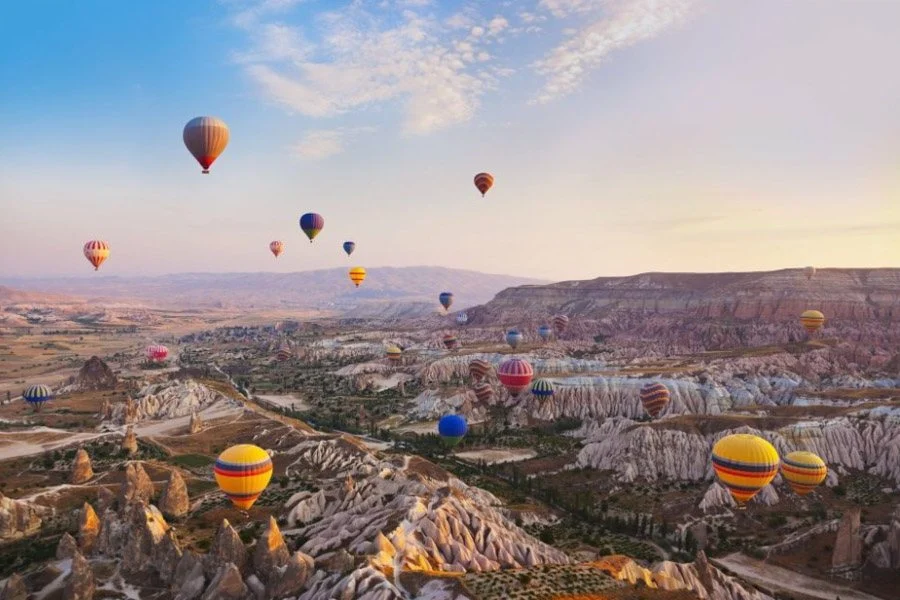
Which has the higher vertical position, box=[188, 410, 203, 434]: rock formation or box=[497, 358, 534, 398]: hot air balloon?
box=[497, 358, 534, 398]: hot air balloon

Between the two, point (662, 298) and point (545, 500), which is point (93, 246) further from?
point (662, 298)

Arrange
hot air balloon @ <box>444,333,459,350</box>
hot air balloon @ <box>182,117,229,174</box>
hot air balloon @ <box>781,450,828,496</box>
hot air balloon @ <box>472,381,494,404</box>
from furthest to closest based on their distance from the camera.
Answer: hot air balloon @ <box>444,333,459,350</box> → hot air balloon @ <box>472,381,494,404</box> → hot air balloon @ <box>182,117,229,174</box> → hot air balloon @ <box>781,450,828,496</box>

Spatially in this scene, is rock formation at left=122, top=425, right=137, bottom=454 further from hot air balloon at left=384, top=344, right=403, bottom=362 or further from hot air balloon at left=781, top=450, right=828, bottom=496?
hot air balloon at left=384, top=344, right=403, bottom=362

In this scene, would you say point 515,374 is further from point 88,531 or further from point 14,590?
point 14,590

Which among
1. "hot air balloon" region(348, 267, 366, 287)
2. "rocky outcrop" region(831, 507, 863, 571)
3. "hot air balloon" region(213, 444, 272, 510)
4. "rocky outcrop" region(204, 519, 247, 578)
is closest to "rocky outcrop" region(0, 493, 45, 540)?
"hot air balloon" region(213, 444, 272, 510)

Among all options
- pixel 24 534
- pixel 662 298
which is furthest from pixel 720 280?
pixel 24 534

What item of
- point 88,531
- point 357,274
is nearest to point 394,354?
point 357,274

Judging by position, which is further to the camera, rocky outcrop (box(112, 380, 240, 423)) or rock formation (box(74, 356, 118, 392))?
rock formation (box(74, 356, 118, 392))
